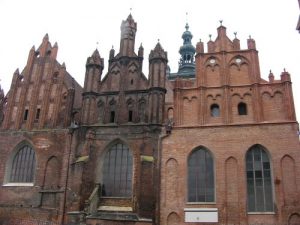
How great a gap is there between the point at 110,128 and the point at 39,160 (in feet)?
17.1

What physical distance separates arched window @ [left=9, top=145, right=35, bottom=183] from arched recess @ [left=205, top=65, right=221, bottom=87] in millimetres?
12579

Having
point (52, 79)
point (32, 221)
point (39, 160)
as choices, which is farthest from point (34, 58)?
point (32, 221)

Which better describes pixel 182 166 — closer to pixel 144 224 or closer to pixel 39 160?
pixel 144 224

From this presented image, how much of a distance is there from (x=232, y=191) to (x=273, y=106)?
5.61m

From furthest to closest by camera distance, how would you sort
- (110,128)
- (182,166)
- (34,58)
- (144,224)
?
1. (34,58)
2. (110,128)
3. (182,166)
4. (144,224)

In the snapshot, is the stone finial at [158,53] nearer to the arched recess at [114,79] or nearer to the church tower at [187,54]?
the arched recess at [114,79]

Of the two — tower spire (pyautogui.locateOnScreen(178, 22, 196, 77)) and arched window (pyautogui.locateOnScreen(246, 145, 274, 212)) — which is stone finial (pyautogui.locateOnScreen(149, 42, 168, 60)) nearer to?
arched window (pyautogui.locateOnScreen(246, 145, 274, 212))

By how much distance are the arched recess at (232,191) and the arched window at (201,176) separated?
860mm

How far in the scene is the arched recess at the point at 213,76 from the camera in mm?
22891

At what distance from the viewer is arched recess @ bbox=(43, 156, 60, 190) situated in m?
22.9

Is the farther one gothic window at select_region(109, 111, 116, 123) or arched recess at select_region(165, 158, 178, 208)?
gothic window at select_region(109, 111, 116, 123)

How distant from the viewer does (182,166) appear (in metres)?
21.0

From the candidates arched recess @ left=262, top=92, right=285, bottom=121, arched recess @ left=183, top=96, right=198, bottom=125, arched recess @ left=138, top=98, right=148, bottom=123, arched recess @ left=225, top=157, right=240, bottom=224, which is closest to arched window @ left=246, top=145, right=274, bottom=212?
arched recess @ left=225, top=157, right=240, bottom=224

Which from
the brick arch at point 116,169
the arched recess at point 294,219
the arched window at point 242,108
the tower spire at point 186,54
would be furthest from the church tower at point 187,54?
the arched recess at point 294,219
